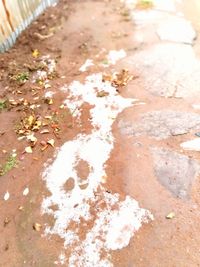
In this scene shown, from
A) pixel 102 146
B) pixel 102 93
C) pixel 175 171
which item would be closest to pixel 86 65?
pixel 102 93

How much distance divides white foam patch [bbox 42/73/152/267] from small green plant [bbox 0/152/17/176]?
19.5 inches

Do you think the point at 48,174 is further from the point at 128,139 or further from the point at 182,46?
the point at 182,46

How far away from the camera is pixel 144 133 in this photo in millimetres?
4367

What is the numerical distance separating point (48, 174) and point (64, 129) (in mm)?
761

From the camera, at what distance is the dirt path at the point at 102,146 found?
11.3ft

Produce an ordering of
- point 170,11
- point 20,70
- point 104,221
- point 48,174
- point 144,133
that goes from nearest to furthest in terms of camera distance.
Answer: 1. point 104,221
2. point 48,174
3. point 144,133
4. point 20,70
5. point 170,11

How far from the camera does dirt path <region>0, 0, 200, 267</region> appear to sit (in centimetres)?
345

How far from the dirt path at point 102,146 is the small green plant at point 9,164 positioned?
0.6 inches

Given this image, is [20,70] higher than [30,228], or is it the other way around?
[20,70]

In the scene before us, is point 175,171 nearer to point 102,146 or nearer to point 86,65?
point 102,146

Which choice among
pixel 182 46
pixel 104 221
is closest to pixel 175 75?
pixel 182 46

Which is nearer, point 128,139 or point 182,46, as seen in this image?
point 128,139

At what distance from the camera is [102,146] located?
428 cm

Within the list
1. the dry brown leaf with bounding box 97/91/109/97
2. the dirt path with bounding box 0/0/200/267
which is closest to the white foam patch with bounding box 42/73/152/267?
the dirt path with bounding box 0/0/200/267
